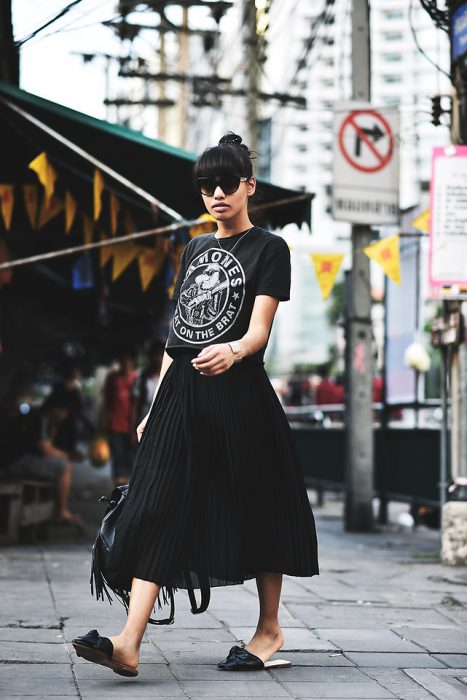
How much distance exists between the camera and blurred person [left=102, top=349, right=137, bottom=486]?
1332 cm

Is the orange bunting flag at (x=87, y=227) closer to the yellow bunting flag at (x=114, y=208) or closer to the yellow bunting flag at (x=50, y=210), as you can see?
the yellow bunting flag at (x=50, y=210)

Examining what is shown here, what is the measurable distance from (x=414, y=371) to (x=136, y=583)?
825 cm

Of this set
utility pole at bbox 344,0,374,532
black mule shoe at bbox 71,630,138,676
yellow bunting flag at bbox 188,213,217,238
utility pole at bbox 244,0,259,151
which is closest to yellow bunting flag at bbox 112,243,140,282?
yellow bunting flag at bbox 188,213,217,238

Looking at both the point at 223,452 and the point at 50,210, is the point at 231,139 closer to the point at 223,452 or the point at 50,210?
the point at 223,452

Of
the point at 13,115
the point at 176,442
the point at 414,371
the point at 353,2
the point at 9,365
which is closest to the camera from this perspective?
the point at 176,442

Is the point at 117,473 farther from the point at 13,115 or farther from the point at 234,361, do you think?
the point at 234,361

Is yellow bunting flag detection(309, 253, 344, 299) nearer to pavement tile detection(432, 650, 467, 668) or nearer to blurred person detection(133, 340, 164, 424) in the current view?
blurred person detection(133, 340, 164, 424)

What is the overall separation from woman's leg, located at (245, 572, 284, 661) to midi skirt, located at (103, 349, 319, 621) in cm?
9

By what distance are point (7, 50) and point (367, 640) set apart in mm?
5332

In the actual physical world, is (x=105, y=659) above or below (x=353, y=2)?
below

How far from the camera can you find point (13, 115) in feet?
26.2

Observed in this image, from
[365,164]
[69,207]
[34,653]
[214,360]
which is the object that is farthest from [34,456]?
[214,360]

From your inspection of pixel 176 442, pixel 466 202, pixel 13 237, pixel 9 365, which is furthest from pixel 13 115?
pixel 9 365

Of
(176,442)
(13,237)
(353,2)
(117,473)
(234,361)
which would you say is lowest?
(117,473)
